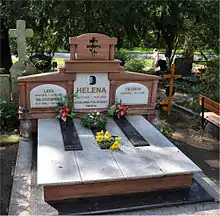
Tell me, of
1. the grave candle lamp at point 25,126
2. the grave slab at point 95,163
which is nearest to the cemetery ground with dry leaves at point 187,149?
the grave candle lamp at point 25,126

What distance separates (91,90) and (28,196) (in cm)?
255

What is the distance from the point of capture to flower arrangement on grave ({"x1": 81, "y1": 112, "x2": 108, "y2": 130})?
16.8ft

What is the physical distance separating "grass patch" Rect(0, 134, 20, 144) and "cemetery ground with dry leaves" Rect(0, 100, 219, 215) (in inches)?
4.8

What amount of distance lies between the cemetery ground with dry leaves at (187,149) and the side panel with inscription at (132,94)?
3.64 ft

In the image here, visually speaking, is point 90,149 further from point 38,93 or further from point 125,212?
point 38,93

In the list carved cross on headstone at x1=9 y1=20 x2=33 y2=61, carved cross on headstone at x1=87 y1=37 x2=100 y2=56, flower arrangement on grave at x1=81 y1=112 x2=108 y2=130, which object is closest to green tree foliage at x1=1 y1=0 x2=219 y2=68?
carved cross on headstone at x1=9 y1=20 x2=33 y2=61

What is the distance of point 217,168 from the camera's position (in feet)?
16.6

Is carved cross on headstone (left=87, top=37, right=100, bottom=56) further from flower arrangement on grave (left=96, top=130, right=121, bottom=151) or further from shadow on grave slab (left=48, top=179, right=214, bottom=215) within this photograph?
shadow on grave slab (left=48, top=179, right=214, bottom=215)

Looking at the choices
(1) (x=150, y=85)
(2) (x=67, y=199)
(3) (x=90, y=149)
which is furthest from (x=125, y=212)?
(1) (x=150, y=85)

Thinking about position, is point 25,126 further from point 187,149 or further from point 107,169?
point 187,149

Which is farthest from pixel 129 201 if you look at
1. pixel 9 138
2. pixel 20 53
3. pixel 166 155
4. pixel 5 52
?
pixel 5 52

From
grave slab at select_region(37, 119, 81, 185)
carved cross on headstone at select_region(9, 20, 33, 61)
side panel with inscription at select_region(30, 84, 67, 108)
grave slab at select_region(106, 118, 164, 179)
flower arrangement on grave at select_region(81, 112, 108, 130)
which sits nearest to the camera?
grave slab at select_region(37, 119, 81, 185)

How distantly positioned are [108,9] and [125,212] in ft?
26.1

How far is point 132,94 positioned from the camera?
599 centimetres
